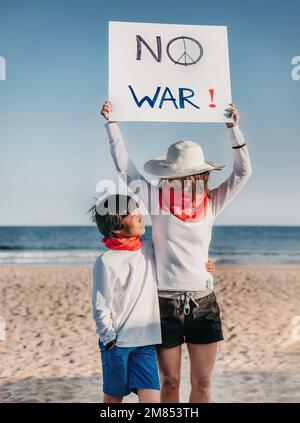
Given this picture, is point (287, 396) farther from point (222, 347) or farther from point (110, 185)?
point (110, 185)

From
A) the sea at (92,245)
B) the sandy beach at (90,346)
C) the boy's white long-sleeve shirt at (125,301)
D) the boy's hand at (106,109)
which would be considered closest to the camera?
the boy's white long-sleeve shirt at (125,301)

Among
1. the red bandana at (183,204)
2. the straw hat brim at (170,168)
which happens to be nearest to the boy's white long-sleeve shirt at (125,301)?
the red bandana at (183,204)

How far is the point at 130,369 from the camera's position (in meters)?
2.05

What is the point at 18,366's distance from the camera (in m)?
4.32

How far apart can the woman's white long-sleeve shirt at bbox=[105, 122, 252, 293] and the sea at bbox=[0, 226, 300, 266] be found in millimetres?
11584

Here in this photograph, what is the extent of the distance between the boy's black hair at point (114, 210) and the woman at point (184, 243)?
0.07 meters

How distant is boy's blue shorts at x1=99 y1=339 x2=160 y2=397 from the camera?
2033mm

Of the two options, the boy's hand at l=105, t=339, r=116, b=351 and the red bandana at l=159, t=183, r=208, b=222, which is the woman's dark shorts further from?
the red bandana at l=159, t=183, r=208, b=222

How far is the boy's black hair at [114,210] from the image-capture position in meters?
2.09

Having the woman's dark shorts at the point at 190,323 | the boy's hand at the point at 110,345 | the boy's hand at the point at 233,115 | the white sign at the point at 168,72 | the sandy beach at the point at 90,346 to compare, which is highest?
the white sign at the point at 168,72

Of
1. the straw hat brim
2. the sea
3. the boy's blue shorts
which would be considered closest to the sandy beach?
the boy's blue shorts

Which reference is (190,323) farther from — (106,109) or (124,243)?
(106,109)

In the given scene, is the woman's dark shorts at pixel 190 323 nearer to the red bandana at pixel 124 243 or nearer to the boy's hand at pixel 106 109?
the red bandana at pixel 124 243
